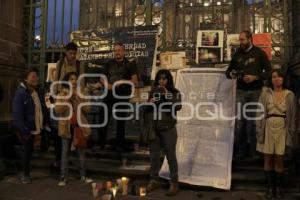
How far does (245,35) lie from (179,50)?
2.00 m

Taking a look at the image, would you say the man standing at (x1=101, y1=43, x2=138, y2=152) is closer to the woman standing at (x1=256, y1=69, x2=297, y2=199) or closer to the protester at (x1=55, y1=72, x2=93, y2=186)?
the protester at (x1=55, y1=72, x2=93, y2=186)

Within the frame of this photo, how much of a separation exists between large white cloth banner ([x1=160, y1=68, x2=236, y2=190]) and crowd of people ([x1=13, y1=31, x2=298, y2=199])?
31 centimetres

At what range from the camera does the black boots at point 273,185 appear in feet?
19.6

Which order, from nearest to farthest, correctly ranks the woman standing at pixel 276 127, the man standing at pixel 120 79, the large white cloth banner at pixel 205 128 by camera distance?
the woman standing at pixel 276 127
the large white cloth banner at pixel 205 128
the man standing at pixel 120 79

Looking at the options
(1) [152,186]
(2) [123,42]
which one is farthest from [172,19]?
(1) [152,186]

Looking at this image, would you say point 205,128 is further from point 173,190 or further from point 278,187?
point 278,187

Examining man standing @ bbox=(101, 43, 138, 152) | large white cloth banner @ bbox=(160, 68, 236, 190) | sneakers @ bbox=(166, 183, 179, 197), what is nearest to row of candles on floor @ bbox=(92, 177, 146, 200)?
sneakers @ bbox=(166, 183, 179, 197)

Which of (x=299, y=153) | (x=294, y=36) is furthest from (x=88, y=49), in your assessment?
(x=299, y=153)

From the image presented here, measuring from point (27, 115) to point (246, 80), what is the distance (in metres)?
3.70

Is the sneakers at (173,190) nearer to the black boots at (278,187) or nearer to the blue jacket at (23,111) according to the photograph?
the black boots at (278,187)

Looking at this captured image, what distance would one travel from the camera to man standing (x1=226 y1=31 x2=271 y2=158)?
6.81 metres

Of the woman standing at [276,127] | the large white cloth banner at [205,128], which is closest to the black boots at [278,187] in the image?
the woman standing at [276,127]

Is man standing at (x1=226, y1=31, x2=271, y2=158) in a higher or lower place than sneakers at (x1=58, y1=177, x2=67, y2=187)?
higher

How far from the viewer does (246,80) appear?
22.0 ft
